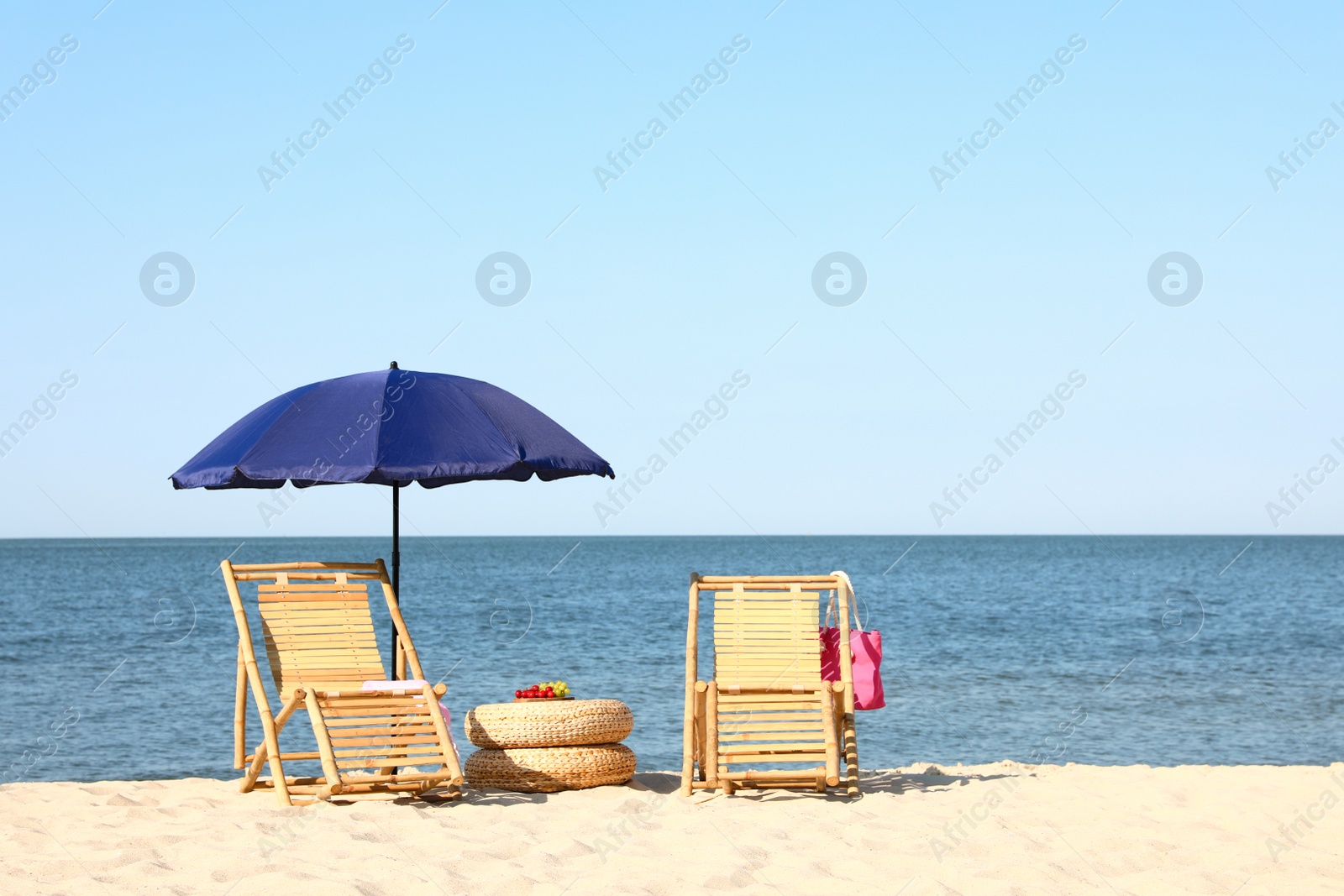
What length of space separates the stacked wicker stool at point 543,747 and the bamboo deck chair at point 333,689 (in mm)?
253

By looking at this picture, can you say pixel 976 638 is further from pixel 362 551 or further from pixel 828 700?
pixel 362 551

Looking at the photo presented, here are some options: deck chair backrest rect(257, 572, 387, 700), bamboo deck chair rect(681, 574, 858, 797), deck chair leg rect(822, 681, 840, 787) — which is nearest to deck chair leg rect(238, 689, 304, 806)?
deck chair backrest rect(257, 572, 387, 700)

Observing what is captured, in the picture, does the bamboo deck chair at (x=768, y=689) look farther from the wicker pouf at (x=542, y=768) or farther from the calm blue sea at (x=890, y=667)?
the calm blue sea at (x=890, y=667)

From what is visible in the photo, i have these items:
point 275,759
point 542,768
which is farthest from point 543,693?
point 275,759

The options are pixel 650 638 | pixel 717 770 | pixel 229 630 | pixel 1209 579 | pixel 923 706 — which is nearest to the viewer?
pixel 717 770

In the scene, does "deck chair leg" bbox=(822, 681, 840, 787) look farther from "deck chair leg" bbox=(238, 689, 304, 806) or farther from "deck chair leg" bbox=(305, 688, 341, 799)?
"deck chair leg" bbox=(238, 689, 304, 806)

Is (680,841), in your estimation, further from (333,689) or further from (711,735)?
(333,689)

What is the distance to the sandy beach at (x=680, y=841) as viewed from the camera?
4211mm

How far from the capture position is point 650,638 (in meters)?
21.5

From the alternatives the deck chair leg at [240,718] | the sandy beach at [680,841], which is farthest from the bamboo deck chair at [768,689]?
the deck chair leg at [240,718]

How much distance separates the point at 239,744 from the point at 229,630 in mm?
18364

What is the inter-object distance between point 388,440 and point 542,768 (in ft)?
5.83

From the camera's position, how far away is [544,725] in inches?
240

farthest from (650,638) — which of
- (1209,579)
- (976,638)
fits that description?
(1209,579)
